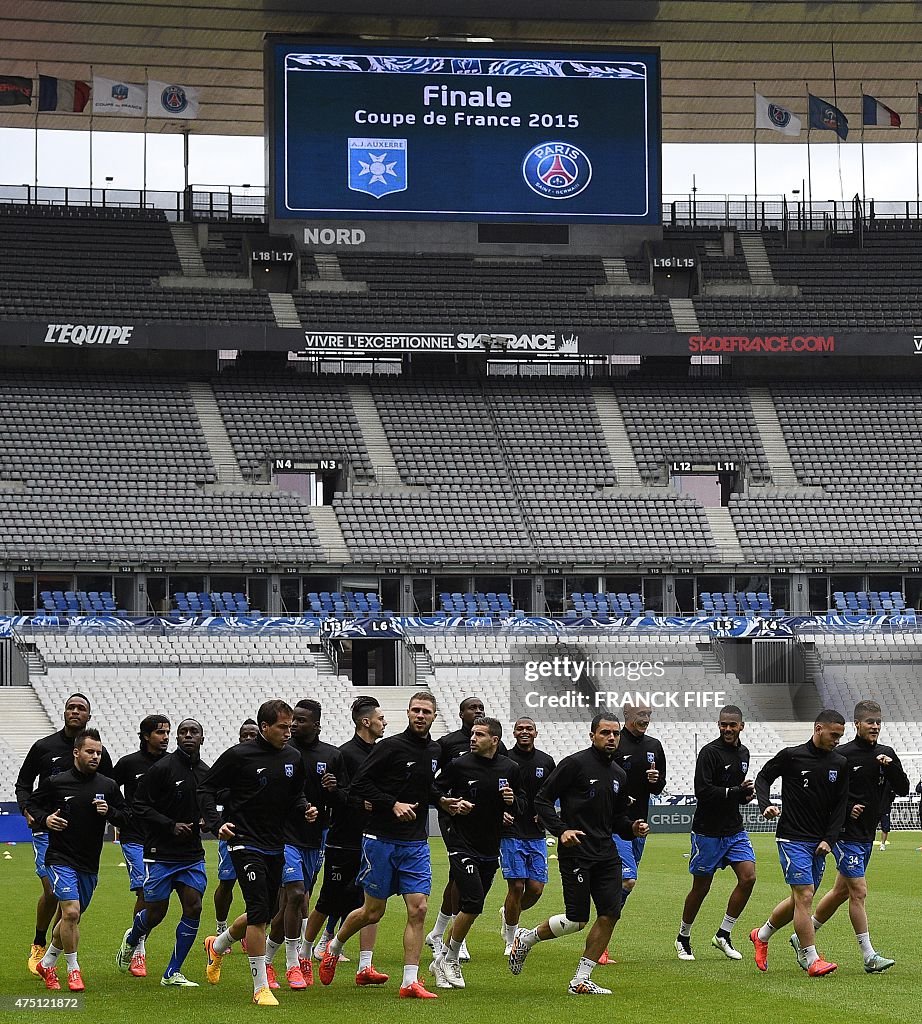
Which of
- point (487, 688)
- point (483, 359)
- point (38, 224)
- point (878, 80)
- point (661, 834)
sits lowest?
point (661, 834)

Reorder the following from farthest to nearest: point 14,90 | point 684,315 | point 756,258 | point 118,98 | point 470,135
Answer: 1. point 756,258
2. point 684,315
3. point 118,98
4. point 14,90
5. point 470,135

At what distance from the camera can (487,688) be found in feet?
144

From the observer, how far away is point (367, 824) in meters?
15.0

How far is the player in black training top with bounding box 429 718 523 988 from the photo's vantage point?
14906 mm

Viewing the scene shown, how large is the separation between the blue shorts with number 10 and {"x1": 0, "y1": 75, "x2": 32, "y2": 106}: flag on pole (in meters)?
39.6

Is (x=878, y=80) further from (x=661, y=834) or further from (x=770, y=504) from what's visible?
(x=661, y=834)

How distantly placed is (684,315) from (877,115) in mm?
8059

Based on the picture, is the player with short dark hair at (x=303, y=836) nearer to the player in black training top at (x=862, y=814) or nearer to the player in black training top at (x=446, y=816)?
the player in black training top at (x=446, y=816)

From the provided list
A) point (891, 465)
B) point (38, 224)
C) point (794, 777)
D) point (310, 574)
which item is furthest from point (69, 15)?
point (794, 777)

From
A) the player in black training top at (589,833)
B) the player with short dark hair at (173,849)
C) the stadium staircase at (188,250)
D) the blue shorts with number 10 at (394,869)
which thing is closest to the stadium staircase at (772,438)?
the stadium staircase at (188,250)

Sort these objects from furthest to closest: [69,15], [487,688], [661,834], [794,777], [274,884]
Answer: [69,15]
[487,688]
[661,834]
[794,777]
[274,884]

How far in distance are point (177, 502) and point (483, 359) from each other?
34.7 ft

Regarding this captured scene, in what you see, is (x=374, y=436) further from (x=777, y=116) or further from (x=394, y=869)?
(x=394, y=869)

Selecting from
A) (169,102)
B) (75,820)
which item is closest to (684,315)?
(169,102)
